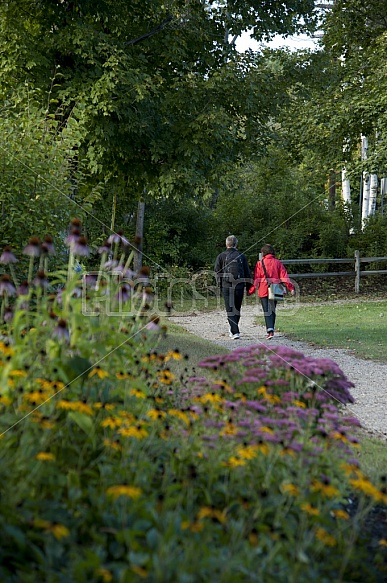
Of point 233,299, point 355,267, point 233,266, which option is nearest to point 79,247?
point 233,266

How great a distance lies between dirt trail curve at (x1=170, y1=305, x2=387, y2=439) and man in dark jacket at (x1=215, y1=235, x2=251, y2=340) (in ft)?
1.82

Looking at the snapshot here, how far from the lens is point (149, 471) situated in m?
3.46

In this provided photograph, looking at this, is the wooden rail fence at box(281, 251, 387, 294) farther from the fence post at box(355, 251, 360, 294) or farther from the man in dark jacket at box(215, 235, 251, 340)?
the man in dark jacket at box(215, 235, 251, 340)

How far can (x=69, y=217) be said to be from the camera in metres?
8.70

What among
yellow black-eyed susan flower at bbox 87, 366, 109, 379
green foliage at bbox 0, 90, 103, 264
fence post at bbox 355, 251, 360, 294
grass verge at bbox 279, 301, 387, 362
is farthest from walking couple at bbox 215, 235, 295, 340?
fence post at bbox 355, 251, 360, 294

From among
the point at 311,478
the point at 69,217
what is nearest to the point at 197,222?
the point at 69,217

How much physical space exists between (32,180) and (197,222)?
1751 cm

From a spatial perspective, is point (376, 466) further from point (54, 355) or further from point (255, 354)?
point (54, 355)

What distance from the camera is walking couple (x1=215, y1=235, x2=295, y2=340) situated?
13188 millimetres

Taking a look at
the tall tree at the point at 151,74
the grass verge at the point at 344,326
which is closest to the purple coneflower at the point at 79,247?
the grass verge at the point at 344,326

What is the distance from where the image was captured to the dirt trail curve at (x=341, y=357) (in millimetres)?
7711

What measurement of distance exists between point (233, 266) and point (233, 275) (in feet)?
0.67

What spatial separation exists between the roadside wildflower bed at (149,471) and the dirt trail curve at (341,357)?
2917 mm

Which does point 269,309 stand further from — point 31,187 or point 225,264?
point 31,187
